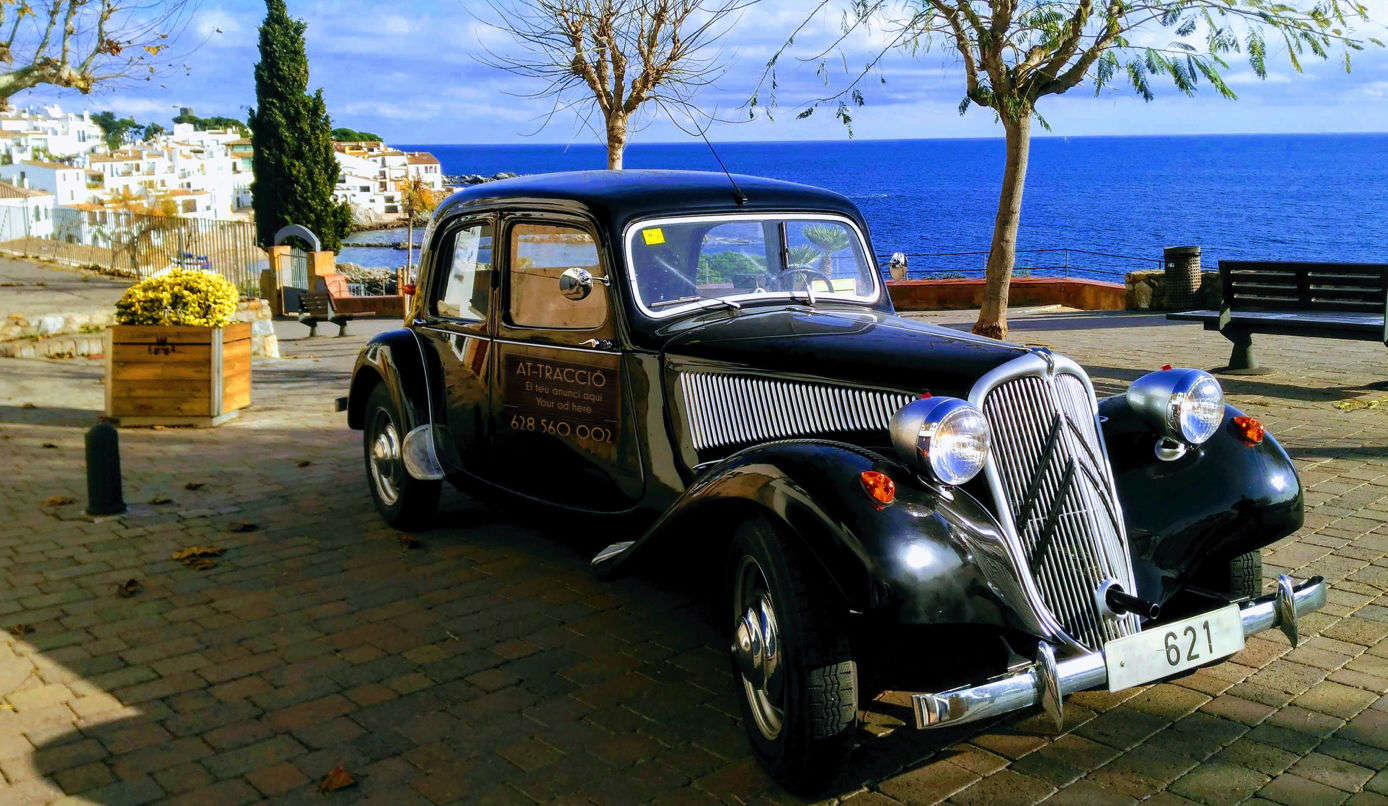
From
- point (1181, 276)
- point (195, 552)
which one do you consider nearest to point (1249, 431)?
point (195, 552)

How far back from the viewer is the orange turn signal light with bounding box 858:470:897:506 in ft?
10.7

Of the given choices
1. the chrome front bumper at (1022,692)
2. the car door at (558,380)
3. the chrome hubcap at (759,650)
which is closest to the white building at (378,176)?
the car door at (558,380)

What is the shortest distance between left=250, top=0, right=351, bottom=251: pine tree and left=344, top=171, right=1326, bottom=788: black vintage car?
4700 cm

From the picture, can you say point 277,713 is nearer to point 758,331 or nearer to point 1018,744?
point 758,331

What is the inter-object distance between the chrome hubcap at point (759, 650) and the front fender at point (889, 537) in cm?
25

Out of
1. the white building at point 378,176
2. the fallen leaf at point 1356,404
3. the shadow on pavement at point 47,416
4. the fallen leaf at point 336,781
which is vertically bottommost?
the fallen leaf at point 336,781

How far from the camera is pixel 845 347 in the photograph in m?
4.08

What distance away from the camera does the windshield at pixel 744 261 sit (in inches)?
189

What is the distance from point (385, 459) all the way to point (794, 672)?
372 cm

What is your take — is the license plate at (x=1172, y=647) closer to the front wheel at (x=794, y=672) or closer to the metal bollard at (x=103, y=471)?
the front wheel at (x=794, y=672)

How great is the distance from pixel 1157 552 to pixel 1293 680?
2.46ft

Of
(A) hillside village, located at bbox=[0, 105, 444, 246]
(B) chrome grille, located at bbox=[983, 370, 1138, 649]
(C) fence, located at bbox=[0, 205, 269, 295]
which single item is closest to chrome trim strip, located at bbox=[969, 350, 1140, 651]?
(B) chrome grille, located at bbox=[983, 370, 1138, 649]

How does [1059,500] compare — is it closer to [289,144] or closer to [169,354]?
[169,354]

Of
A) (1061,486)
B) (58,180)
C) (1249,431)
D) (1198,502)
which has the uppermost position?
(58,180)
